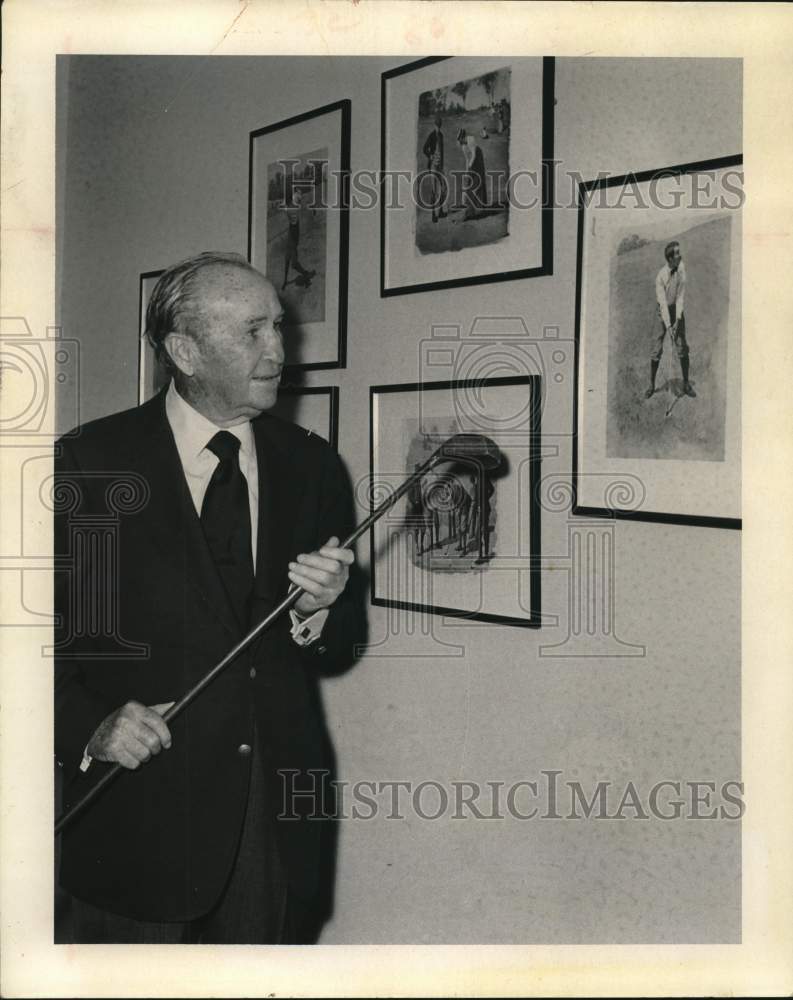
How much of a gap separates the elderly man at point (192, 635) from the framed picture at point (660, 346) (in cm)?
44

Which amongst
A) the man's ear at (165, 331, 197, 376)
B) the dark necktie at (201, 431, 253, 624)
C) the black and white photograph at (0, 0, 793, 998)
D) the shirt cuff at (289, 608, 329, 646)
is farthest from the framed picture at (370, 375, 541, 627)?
the man's ear at (165, 331, 197, 376)

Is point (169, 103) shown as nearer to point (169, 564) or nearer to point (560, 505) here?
point (169, 564)

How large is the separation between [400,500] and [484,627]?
0.80 ft

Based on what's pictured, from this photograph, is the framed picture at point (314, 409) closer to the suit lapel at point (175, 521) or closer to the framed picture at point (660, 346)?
the suit lapel at point (175, 521)

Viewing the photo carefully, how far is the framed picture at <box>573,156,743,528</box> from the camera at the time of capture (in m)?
1.38

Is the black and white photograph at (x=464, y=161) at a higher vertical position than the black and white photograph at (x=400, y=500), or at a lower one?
higher

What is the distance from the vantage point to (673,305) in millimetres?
1411

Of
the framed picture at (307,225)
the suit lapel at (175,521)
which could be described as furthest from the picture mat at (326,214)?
the suit lapel at (175,521)

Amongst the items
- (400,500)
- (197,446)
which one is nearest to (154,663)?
(197,446)

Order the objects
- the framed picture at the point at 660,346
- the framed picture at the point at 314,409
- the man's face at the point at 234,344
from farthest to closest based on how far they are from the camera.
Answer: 1. the framed picture at the point at 314,409
2. the man's face at the point at 234,344
3. the framed picture at the point at 660,346

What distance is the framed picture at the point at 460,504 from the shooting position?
1523mm

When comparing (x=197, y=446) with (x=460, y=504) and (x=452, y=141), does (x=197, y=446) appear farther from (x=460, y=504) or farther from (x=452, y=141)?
(x=452, y=141)

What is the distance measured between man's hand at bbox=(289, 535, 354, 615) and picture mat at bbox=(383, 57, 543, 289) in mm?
461

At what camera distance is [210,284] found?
1490 millimetres
